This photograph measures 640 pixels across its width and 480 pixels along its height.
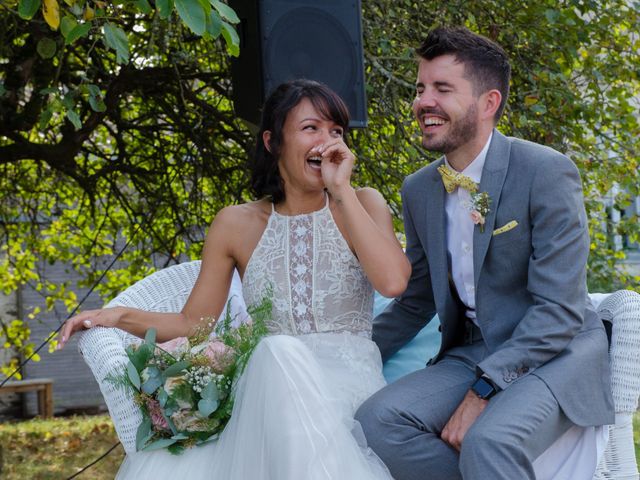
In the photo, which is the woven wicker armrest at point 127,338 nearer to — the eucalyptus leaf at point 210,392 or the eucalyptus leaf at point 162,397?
the eucalyptus leaf at point 162,397

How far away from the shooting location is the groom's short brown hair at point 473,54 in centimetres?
291

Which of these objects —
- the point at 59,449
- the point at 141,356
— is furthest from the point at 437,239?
the point at 59,449

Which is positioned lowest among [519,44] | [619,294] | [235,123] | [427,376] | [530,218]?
[427,376]

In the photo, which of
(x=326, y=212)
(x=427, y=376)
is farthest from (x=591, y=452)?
(x=326, y=212)

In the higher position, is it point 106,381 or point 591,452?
point 106,381

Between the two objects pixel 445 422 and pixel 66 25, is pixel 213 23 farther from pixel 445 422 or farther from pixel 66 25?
pixel 445 422

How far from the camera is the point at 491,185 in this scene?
9.47ft

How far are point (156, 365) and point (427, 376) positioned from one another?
2.66 ft

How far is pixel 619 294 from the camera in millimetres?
2963

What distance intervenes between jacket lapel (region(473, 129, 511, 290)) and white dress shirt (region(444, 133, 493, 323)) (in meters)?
0.04

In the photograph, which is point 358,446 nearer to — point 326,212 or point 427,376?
point 427,376

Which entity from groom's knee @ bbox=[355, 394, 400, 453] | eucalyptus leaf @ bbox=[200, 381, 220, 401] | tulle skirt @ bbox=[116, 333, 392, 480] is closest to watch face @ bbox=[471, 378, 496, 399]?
groom's knee @ bbox=[355, 394, 400, 453]

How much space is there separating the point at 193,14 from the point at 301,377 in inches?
40.8

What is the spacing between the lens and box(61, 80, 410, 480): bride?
2.66 metres
